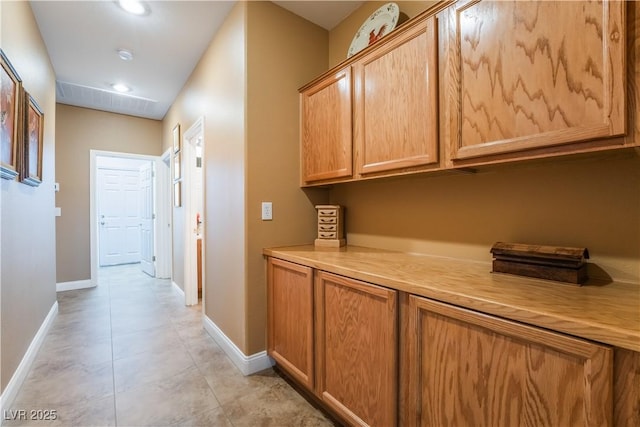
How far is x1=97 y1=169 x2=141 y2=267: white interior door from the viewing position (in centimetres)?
602

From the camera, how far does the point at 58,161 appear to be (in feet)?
13.3

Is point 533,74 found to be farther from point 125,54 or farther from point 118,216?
point 118,216

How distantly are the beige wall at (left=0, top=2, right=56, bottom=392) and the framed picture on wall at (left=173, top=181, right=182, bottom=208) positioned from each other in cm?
119

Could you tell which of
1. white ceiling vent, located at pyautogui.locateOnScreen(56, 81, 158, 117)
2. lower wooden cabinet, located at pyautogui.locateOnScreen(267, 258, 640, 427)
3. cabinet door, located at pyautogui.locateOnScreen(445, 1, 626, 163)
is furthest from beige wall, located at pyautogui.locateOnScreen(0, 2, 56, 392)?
cabinet door, located at pyautogui.locateOnScreen(445, 1, 626, 163)

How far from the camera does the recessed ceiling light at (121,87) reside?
11.4 feet

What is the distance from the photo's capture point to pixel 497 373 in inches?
34.4

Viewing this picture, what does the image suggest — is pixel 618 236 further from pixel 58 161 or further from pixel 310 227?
pixel 58 161

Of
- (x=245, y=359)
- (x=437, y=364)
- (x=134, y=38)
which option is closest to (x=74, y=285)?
(x=134, y=38)

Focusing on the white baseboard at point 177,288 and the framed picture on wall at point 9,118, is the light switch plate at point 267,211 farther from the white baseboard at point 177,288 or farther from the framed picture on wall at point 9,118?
the white baseboard at point 177,288

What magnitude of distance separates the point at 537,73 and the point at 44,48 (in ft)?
12.7

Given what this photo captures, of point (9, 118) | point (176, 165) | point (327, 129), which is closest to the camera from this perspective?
point (9, 118)

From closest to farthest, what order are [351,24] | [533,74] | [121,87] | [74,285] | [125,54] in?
[533,74]
[351,24]
[125,54]
[121,87]
[74,285]

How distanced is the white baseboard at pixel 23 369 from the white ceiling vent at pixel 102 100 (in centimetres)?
276

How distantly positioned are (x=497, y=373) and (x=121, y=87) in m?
4.54
